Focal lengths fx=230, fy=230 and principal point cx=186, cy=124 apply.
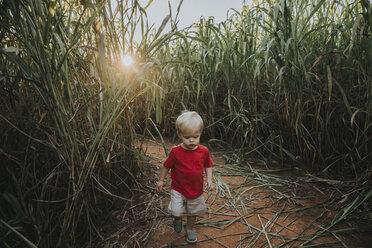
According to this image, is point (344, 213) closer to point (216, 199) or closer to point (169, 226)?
point (216, 199)

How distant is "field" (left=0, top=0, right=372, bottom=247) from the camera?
0.90 meters

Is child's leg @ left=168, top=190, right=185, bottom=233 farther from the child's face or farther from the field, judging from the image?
the child's face

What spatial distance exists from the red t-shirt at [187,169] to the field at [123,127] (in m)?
0.23

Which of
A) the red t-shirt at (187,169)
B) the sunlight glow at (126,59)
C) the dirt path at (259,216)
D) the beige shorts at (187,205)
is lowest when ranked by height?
the dirt path at (259,216)

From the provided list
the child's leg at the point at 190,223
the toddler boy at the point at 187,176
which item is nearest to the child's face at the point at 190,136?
the toddler boy at the point at 187,176

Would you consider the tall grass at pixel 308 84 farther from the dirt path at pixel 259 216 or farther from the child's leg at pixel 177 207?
the child's leg at pixel 177 207

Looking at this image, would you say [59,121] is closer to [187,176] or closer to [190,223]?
[187,176]

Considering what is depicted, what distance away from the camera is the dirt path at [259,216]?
117 cm

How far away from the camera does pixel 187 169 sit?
122 centimetres

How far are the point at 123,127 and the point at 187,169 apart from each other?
0.43m

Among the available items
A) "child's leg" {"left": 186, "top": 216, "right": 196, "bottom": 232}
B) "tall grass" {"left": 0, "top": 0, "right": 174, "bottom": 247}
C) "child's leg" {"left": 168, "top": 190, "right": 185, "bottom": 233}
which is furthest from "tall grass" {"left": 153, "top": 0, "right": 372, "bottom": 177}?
"child's leg" {"left": 186, "top": 216, "right": 196, "bottom": 232}

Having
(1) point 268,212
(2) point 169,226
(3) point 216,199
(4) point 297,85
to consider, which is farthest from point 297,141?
(2) point 169,226

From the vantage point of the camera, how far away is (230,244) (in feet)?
3.83

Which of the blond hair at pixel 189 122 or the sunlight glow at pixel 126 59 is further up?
the sunlight glow at pixel 126 59
